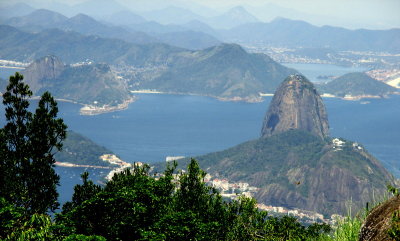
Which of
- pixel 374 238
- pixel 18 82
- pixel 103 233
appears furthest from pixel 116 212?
pixel 18 82

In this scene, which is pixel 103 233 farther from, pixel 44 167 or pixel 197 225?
pixel 44 167

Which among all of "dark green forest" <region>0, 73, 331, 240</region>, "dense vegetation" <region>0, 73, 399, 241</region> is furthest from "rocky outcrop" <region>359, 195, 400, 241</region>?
"dark green forest" <region>0, 73, 331, 240</region>

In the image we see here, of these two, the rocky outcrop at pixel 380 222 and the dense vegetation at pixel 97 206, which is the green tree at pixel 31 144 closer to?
the dense vegetation at pixel 97 206

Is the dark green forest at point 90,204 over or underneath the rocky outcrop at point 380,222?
underneath

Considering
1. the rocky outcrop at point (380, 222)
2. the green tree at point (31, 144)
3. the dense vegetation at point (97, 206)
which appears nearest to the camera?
the rocky outcrop at point (380, 222)

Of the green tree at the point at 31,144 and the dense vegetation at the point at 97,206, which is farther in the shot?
the green tree at the point at 31,144

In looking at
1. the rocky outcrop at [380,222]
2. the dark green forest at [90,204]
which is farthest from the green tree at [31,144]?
the rocky outcrop at [380,222]

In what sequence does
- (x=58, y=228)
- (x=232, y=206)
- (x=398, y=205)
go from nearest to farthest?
(x=398, y=205) → (x=58, y=228) → (x=232, y=206)
